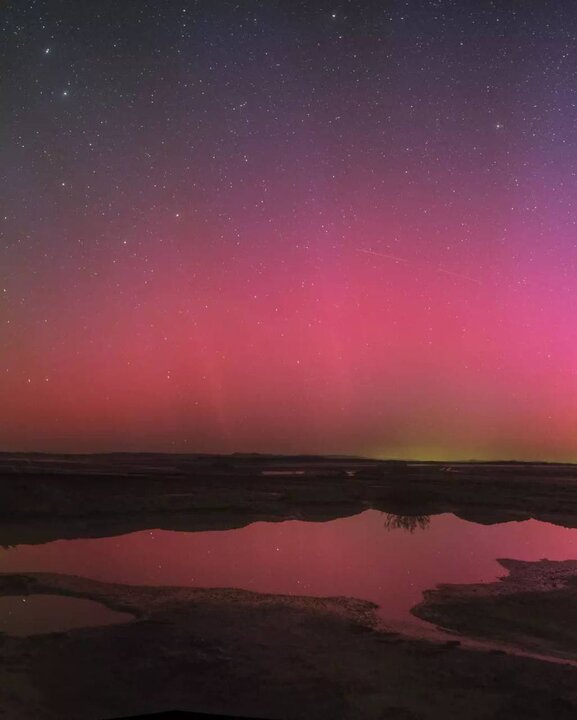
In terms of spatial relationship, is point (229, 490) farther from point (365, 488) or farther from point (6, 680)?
point (6, 680)

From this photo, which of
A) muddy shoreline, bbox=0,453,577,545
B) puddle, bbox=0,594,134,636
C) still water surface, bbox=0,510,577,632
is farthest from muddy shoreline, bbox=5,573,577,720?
muddy shoreline, bbox=0,453,577,545

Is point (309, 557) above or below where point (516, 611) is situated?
below

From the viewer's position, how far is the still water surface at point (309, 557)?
515 inches

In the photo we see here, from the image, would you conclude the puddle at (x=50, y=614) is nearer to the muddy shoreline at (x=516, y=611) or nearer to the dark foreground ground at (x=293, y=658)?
the dark foreground ground at (x=293, y=658)

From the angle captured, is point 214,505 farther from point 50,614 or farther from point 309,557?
point 50,614

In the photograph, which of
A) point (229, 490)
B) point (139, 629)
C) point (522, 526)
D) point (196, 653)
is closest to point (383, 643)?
point (196, 653)

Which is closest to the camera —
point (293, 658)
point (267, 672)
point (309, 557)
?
point (267, 672)

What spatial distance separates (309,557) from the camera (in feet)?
54.0

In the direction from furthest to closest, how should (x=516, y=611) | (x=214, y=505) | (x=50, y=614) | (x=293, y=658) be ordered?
(x=214, y=505) < (x=516, y=611) < (x=50, y=614) < (x=293, y=658)

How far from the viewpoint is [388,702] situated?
22.8 feet

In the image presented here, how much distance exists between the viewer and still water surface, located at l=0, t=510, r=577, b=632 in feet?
42.9

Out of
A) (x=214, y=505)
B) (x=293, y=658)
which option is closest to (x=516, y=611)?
(x=293, y=658)

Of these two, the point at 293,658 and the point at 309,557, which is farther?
the point at 309,557

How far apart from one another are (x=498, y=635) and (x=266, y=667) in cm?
427
